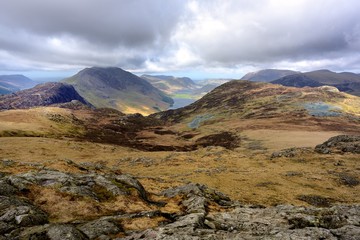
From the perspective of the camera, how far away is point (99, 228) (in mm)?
18469

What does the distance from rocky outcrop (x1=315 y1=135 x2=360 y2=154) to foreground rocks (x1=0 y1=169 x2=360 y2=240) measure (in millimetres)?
51739

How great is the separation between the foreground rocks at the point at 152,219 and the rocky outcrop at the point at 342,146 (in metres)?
51.7

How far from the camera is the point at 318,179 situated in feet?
164

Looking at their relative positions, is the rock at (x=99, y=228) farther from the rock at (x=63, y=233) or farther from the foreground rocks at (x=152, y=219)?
the rock at (x=63, y=233)

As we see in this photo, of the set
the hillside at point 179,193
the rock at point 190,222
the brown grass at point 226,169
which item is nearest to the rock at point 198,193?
the hillside at point 179,193

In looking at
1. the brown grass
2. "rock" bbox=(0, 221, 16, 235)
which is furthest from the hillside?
the brown grass

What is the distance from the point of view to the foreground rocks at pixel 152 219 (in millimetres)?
16953

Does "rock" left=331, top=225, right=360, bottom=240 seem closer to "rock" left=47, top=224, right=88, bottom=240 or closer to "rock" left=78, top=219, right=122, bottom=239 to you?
A: "rock" left=78, top=219, right=122, bottom=239

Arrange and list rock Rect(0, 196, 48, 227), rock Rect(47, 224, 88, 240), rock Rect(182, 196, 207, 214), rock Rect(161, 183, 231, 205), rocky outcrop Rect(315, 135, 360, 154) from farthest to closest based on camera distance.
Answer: rocky outcrop Rect(315, 135, 360, 154), rock Rect(161, 183, 231, 205), rock Rect(182, 196, 207, 214), rock Rect(0, 196, 48, 227), rock Rect(47, 224, 88, 240)

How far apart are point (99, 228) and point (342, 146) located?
2773 inches

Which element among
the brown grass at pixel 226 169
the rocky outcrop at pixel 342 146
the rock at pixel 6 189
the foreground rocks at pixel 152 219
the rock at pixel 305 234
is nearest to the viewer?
the rock at pixel 305 234

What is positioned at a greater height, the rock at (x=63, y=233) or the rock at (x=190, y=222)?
the rock at (x=63, y=233)

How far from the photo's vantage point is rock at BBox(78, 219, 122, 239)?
17.8 meters

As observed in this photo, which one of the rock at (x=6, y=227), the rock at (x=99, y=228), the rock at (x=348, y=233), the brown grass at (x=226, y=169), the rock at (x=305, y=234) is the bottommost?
the brown grass at (x=226, y=169)
